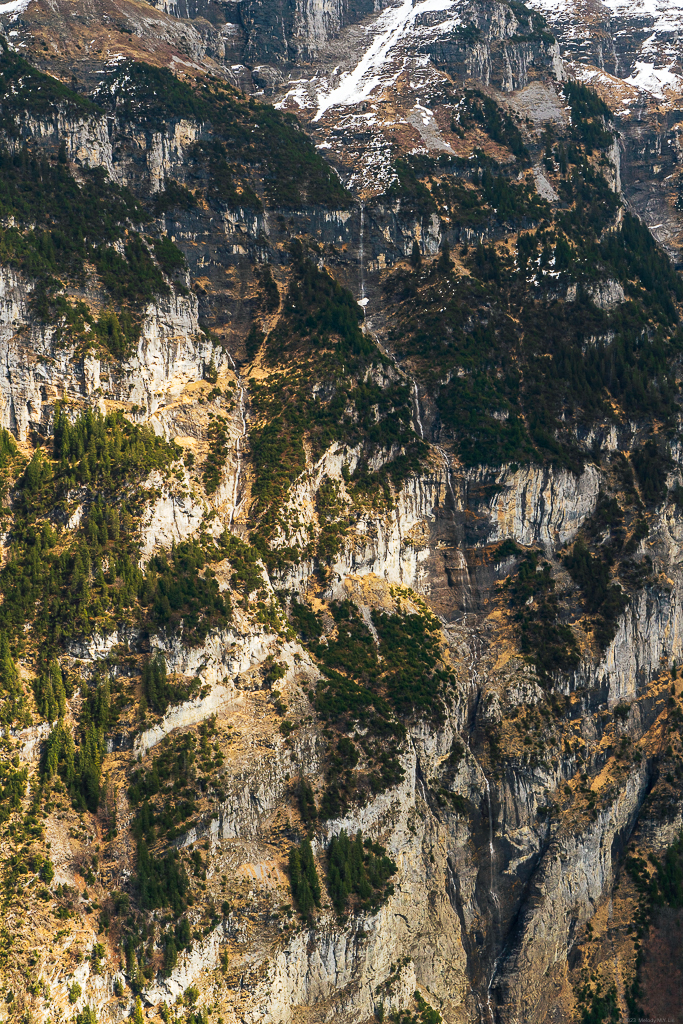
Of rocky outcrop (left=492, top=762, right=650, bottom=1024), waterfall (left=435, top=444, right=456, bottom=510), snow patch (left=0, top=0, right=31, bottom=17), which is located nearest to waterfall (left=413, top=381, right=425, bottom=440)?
waterfall (left=435, top=444, right=456, bottom=510)

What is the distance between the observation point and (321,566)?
13600 centimetres

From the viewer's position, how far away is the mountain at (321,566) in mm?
108875

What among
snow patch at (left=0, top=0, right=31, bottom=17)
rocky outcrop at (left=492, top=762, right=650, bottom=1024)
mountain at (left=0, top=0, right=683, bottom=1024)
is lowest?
rocky outcrop at (left=492, top=762, right=650, bottom=1024)

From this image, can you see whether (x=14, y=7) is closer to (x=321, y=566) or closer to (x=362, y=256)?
(x=362, y=256)

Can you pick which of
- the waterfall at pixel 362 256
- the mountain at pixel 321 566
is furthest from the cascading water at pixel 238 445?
the waterfall at pixel 362 256

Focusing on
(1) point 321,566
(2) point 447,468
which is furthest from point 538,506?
(1) point 321,566

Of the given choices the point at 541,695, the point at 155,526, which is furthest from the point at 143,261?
the point at 541,695

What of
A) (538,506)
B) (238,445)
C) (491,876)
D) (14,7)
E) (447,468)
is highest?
(14,7)

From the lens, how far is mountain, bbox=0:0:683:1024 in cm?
10888

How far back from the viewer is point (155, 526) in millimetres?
125375

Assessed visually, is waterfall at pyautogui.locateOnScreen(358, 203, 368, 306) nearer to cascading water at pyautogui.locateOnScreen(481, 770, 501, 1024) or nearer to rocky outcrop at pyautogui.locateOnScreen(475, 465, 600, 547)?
rocky outcrop at pyautogui.locateOnScreen(475, 465, 600, 547)

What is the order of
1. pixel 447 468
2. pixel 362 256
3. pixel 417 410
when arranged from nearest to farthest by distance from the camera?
pixel 447 468 → pixel 417 410 → pixel 362 256

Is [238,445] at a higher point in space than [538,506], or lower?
higher

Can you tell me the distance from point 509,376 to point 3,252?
71197 millimetres
